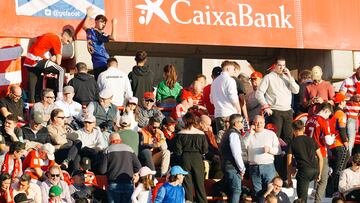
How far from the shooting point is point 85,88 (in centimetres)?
2262

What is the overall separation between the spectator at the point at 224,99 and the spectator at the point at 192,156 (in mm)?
1815

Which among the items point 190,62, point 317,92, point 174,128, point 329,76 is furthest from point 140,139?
point 190,62

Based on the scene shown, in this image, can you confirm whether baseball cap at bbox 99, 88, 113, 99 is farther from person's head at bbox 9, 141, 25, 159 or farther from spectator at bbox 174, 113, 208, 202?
person's head at bbox 9, 141, 25, 159

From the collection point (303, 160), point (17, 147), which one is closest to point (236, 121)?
point (303, 160)

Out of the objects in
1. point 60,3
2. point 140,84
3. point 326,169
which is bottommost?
point 326,169

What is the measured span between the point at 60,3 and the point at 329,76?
5.57 meters

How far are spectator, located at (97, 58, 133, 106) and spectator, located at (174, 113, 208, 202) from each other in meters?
2.20

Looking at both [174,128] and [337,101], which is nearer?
[174,128]

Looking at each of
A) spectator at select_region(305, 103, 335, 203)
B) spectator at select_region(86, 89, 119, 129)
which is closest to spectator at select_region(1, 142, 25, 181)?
spectator at select_region(86, 89, 119, 129)

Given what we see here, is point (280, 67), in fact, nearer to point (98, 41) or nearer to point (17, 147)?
point (98, 41)

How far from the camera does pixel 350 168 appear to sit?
2167 cm

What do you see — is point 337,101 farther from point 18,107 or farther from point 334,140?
point 18,107

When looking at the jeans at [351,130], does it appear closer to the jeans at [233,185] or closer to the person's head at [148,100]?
the jeans at [233,185]

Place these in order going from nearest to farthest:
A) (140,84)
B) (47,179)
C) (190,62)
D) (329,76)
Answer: (47,179), (140,84), (329,76), (190,62)
